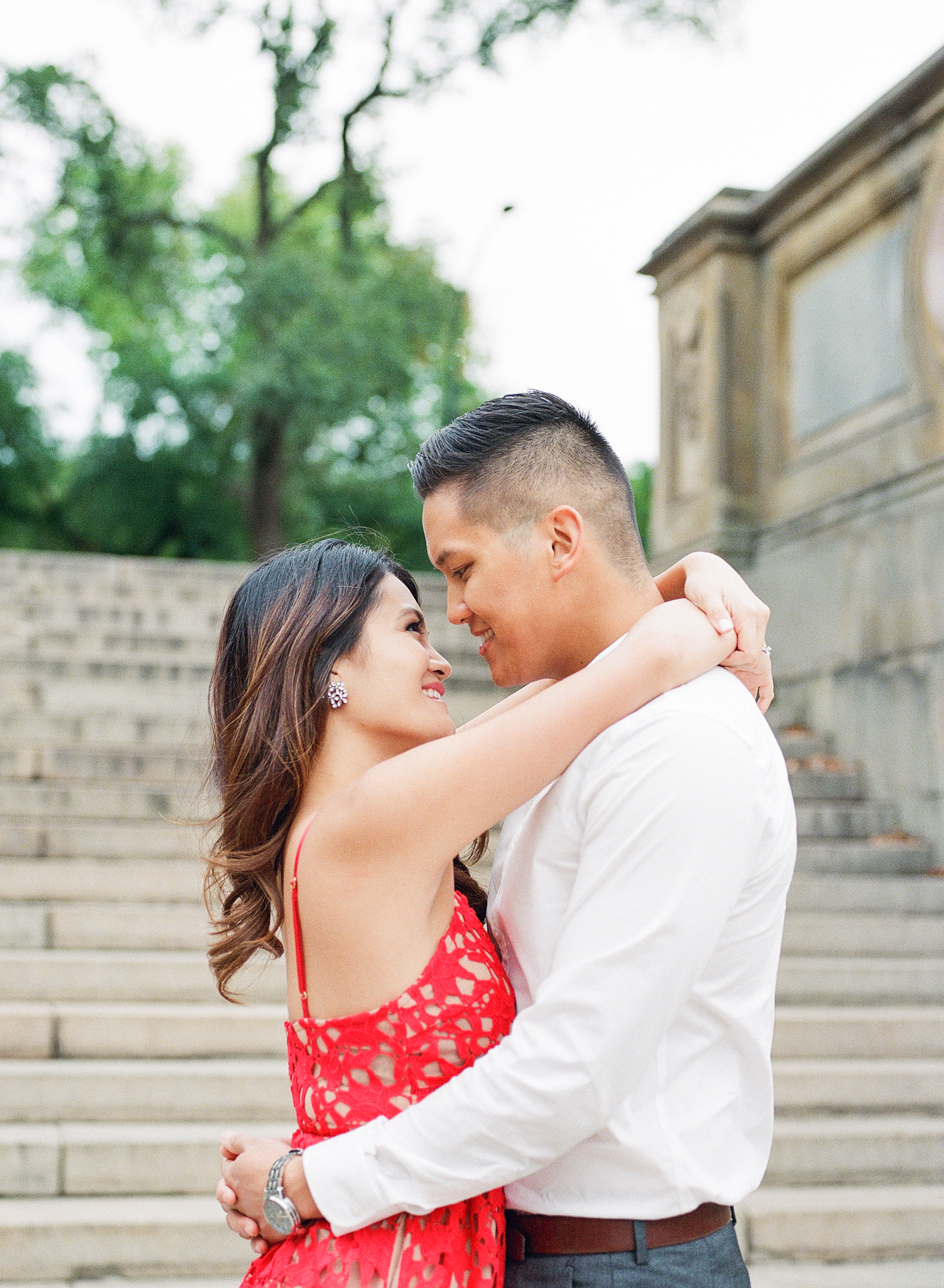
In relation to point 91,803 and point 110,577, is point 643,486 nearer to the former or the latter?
point 110,577

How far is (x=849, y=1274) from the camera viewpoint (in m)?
4.26

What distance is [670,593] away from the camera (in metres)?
2.29

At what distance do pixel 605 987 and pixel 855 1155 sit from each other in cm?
373

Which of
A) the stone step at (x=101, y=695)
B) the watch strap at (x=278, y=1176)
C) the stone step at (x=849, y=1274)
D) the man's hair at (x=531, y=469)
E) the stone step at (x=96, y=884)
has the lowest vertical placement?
the stone step at (x=849, y=1274)

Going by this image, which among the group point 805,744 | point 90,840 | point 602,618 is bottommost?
point 90,840

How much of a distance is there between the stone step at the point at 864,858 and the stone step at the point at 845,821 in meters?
0.07

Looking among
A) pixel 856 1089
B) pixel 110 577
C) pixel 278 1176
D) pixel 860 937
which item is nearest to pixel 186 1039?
pixel 856 1089

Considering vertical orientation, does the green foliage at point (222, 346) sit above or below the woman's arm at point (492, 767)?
above

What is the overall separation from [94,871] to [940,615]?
15.7 ft

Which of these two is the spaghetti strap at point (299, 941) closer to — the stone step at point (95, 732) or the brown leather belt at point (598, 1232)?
the brown leather belt at point (598, 1232)

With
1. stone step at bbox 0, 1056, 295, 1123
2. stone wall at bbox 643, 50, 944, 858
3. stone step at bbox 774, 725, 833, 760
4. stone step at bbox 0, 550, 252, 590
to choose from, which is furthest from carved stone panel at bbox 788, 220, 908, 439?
stone step at bbox 0, 1056, 295, 1123

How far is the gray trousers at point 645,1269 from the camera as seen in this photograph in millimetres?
1663

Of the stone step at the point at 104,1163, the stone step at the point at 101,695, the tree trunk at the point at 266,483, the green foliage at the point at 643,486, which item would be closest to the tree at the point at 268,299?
the tree trunk at the point at 266,483

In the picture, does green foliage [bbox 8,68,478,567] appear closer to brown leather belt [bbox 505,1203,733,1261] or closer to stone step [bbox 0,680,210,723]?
stone step [bbox 0,680,210,723]
